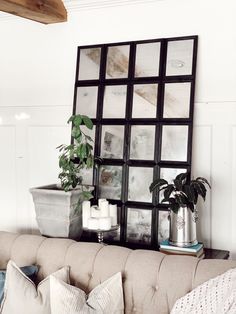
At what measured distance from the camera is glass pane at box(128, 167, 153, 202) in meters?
2.47

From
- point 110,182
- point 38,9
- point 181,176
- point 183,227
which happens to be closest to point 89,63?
point 38,9

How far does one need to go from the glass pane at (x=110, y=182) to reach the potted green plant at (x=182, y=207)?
0.37m

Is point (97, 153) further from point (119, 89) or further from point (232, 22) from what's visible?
point (232, 22)

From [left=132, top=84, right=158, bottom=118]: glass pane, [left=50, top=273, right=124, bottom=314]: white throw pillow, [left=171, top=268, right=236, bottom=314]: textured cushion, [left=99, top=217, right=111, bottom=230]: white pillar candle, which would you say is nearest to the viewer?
[left=171, top=268, right=236, bottom=314]: textured cushion

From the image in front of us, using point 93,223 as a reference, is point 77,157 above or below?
above

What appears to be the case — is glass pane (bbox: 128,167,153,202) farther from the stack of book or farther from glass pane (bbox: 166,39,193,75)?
glass pane (bbox: 166,39,193,75)

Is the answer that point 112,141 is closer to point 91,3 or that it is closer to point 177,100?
point 177,100

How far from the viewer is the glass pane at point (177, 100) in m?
2.39

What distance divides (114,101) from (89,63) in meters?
0.32

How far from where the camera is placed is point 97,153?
263 centimetres

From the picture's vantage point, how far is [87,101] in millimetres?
2676

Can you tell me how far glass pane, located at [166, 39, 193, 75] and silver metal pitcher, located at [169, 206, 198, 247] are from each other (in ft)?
2.61

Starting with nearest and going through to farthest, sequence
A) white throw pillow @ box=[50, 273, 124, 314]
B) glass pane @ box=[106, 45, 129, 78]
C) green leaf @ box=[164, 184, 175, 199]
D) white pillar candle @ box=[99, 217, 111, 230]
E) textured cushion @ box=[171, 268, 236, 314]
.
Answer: textured cushion @ box=[171, 268, 236, 314], white throw pillow @ box=[50, 273, 124, 314], green leaf @ box=[164, 184, 175, 199], white pillar candle @ box=[99, 217, 111, 230], glass pane @ box=[106, 45, 129, 78]

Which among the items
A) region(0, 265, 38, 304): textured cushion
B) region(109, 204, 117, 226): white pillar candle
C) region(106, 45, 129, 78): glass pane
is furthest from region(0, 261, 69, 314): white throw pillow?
region(106, 45, 129, 78): glass pane
